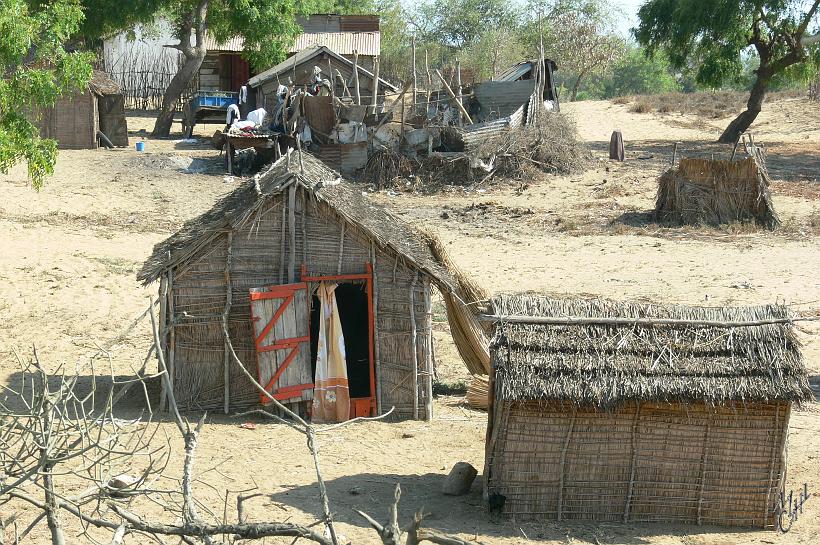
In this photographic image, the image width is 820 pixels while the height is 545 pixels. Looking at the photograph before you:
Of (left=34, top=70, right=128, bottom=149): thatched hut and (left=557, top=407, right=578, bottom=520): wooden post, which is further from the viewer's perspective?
(left=34, top=70, right=128, bottom=149): thatched hut

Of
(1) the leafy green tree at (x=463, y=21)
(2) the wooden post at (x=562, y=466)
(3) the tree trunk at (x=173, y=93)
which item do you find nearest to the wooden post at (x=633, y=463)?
(2) the wooden post at (x=562, y=466)

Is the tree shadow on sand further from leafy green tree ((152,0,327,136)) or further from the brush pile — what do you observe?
leafy green tree ((152,0,327,136))

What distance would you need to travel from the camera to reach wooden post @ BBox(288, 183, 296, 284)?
11055 millimetres

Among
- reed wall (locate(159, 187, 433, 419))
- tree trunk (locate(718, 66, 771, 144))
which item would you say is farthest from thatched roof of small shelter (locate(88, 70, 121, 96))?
reed wall (locate(159, 187, 433, 419))

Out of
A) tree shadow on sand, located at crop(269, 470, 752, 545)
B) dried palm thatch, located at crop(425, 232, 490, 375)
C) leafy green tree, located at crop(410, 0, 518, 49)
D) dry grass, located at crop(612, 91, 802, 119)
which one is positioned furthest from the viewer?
leafy green tree, located at crop(410, 0, 518, 49)

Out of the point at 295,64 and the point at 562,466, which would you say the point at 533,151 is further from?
the point at 562,466

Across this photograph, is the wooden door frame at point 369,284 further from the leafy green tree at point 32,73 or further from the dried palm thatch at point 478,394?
the leafy green tree at point 32,73

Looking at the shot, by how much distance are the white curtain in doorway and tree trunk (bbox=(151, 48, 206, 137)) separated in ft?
71.3

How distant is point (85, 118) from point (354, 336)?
1786 cm

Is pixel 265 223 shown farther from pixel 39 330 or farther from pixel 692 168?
pixel 692 168

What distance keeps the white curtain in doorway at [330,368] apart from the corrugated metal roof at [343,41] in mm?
24168

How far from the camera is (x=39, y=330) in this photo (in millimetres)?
13734

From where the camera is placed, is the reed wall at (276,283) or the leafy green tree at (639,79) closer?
the reed wall at (276,283)

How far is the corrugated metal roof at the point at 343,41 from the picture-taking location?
3456cm
